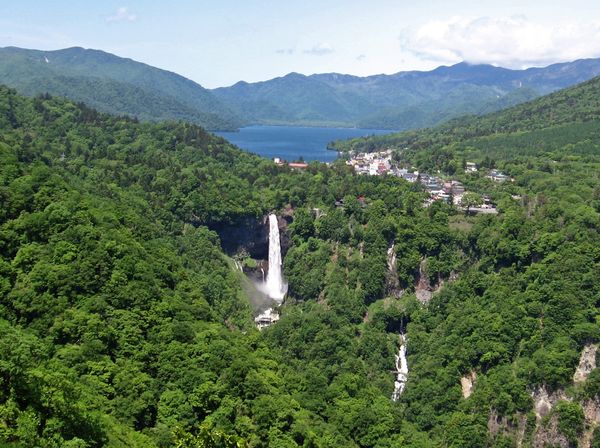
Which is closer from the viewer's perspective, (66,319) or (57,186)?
(66,319)

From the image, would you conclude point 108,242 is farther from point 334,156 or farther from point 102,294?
point 334,156

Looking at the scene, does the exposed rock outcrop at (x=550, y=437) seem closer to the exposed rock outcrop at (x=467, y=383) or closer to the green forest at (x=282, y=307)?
the green forest at (x=282, y=307)

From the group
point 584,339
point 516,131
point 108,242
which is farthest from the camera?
point 516,131

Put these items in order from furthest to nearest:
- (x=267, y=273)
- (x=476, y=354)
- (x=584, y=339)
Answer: (x=267, y=273) < (x=476, y=354) < (x=584, y=339)

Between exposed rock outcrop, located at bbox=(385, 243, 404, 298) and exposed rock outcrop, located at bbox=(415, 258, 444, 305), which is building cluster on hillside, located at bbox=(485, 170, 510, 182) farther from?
exposed rock outcrop, located at bbox=(385, 243, 404, 298)

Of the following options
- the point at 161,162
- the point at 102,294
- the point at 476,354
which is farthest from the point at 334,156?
the point at 102,294

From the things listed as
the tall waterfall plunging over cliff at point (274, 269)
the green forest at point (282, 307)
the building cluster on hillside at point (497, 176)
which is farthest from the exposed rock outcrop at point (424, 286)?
the building cluster on hillside at point (497, 176)

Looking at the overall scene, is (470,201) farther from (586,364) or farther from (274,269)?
(586,364)
